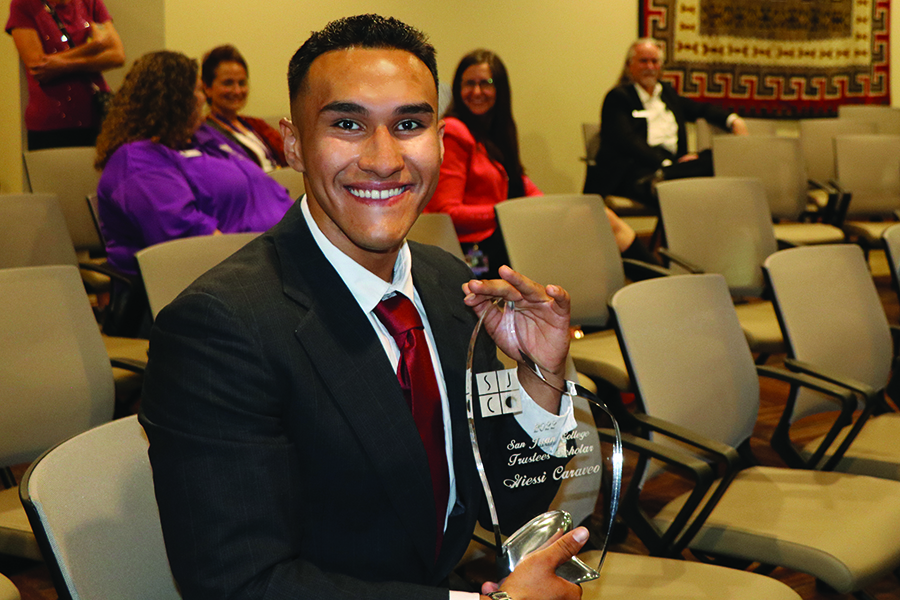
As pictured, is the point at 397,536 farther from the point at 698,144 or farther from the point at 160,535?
the point at 698,144

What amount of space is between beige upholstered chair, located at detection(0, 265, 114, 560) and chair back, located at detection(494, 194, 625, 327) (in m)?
1.42

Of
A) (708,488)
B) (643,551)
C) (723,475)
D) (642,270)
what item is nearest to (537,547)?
(708,488)

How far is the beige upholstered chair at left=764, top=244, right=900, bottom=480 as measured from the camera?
2.27 meters

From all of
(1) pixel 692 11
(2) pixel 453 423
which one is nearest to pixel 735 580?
(2) pixel 453 423

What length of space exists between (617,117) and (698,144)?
0.92 metres

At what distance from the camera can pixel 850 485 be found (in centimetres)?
209

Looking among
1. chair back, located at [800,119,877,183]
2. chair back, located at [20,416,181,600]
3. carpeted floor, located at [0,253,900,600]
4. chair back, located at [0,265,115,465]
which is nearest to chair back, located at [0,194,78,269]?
carpeted floor, located at [0,253,900,600]

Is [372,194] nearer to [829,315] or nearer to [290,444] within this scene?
[290,444]

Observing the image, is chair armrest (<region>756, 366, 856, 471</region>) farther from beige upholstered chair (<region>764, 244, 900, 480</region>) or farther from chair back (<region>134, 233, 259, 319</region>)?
chair back (<region>134, 233, 259, 319</region>)

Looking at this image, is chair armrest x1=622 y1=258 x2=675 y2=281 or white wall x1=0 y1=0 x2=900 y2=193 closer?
chair armrest x1=622 y1=258 x2=675 y2=281

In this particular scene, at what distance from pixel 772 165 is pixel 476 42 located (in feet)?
8.15

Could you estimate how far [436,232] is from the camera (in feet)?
9.95

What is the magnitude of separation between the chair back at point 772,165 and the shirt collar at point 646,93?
88 cm

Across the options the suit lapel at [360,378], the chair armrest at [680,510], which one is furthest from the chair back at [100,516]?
the chair armrest at [680,510]
